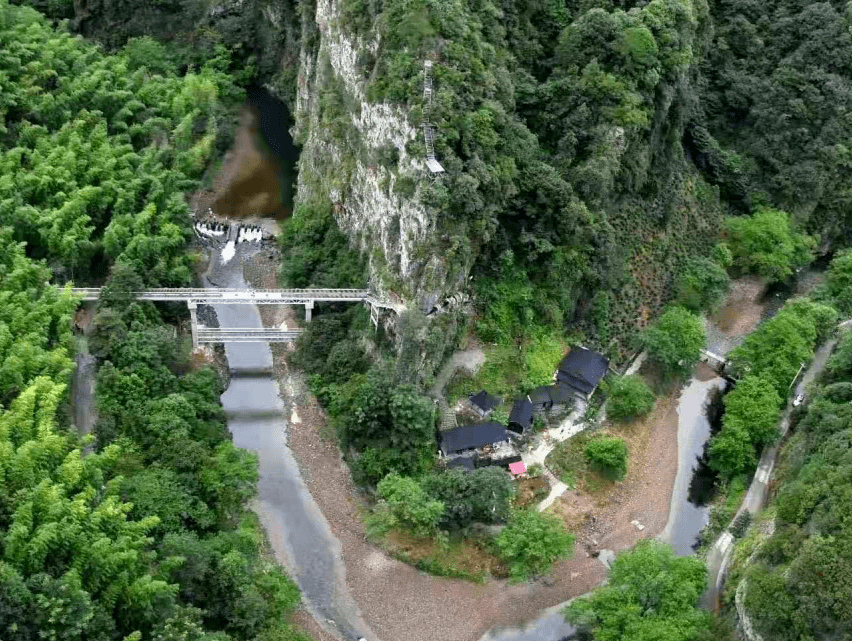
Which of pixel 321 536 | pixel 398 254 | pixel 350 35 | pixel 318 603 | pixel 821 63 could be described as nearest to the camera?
pixel 318 603

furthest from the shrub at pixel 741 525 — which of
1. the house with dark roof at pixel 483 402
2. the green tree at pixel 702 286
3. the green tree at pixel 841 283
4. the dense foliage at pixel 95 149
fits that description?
the dense foliage at pixel 95 149

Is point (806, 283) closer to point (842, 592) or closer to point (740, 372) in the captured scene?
point (740, 372)

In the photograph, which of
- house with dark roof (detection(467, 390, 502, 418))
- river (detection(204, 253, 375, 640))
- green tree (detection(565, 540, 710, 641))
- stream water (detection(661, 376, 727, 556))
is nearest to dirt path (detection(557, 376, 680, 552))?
stream water (detection(661, 376, 727, 556))

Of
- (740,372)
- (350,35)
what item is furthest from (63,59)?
(740,372)

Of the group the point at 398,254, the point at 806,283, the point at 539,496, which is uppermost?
the point at 398,254

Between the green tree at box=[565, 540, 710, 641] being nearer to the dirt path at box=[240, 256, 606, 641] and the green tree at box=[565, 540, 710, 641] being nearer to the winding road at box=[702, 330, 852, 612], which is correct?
the winding road at box=[702, 330, 852, 612]

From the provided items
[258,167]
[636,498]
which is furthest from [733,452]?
[258,167]
